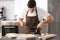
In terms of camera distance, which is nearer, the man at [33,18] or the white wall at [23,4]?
the man at [33,18]

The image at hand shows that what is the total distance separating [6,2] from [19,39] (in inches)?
69.1

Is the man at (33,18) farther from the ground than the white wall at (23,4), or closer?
closer

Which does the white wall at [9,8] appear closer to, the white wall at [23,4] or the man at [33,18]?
the white wall at [23,4]

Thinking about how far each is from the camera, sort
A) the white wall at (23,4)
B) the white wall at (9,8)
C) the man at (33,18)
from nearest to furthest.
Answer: the man at (33,18), the white wall at (23,4), the white wall at (9,8)

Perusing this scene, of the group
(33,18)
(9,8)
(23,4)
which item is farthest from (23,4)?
(9,8)

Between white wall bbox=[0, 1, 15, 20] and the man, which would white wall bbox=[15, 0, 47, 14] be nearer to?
the man

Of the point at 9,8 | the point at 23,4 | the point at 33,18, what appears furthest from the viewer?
the point at 9,8

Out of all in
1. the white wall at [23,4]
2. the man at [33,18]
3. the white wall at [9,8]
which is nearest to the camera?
the man at [33,18]

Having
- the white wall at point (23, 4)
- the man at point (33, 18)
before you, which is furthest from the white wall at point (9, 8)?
the man at point (33, 18)

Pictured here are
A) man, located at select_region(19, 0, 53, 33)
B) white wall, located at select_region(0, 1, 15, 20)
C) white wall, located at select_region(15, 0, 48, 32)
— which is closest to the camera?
man, located at select_region(19, 0, 53, 33)

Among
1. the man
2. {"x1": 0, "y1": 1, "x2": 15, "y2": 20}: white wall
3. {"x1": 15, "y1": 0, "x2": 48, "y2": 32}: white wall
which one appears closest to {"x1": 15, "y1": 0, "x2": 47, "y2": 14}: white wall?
{"x1": 15, "y1": 0, "x2": 48, "y2": 32}: white wall

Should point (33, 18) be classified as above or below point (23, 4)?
below

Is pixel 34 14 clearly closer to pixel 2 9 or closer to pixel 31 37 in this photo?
pixel 31 37

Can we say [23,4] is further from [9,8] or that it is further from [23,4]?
[9,8]
